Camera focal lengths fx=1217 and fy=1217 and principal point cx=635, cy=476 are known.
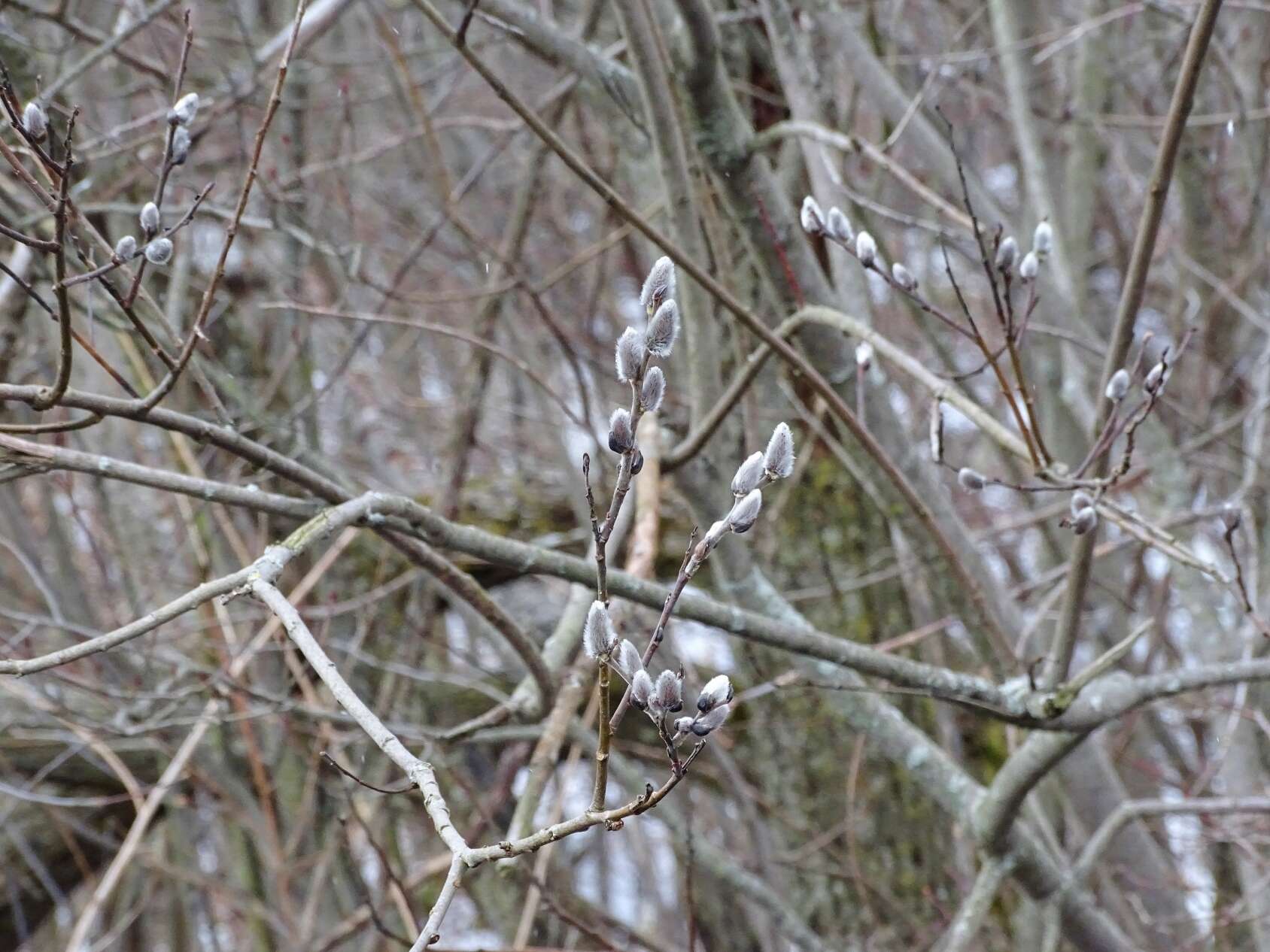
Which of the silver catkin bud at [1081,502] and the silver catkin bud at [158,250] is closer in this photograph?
the silver catkin bud at [158,250]

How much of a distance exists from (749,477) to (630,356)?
0.50 feet

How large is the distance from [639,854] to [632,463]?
4681 mm

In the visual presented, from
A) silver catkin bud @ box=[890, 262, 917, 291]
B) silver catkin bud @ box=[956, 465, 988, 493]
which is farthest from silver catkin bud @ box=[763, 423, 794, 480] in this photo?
silver catkin bud @ box=[890, 262, 917, 291]

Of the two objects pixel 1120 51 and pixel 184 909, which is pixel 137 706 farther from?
pixel 1120 51

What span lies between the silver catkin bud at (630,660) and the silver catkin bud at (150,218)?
2.43 feet

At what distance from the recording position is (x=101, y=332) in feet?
11.0

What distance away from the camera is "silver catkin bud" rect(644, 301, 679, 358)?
0.93 metres

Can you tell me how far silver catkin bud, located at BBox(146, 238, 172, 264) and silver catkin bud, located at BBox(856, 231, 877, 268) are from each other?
2.84ft

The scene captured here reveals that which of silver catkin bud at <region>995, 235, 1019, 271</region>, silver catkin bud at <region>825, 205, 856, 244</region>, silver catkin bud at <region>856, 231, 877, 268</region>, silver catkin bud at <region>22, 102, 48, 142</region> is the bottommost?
silver catkin bud at <region>22, 102, 48, 142</region>

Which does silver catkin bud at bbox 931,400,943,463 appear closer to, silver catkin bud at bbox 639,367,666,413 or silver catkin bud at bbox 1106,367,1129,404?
silver catkin bud at bbox 1106,367,1129,404

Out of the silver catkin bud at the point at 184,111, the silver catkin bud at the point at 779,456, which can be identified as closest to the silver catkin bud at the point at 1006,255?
the silver catkin bud at the point at 779,456

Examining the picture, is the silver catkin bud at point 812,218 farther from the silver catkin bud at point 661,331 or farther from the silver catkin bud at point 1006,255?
the silver catkin bud at point 661,331

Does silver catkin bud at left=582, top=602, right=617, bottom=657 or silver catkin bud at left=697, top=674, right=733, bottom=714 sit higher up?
silver catkin bud at left=582, top=602, right=617, bottom=657

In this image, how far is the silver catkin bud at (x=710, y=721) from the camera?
0.94 metres
